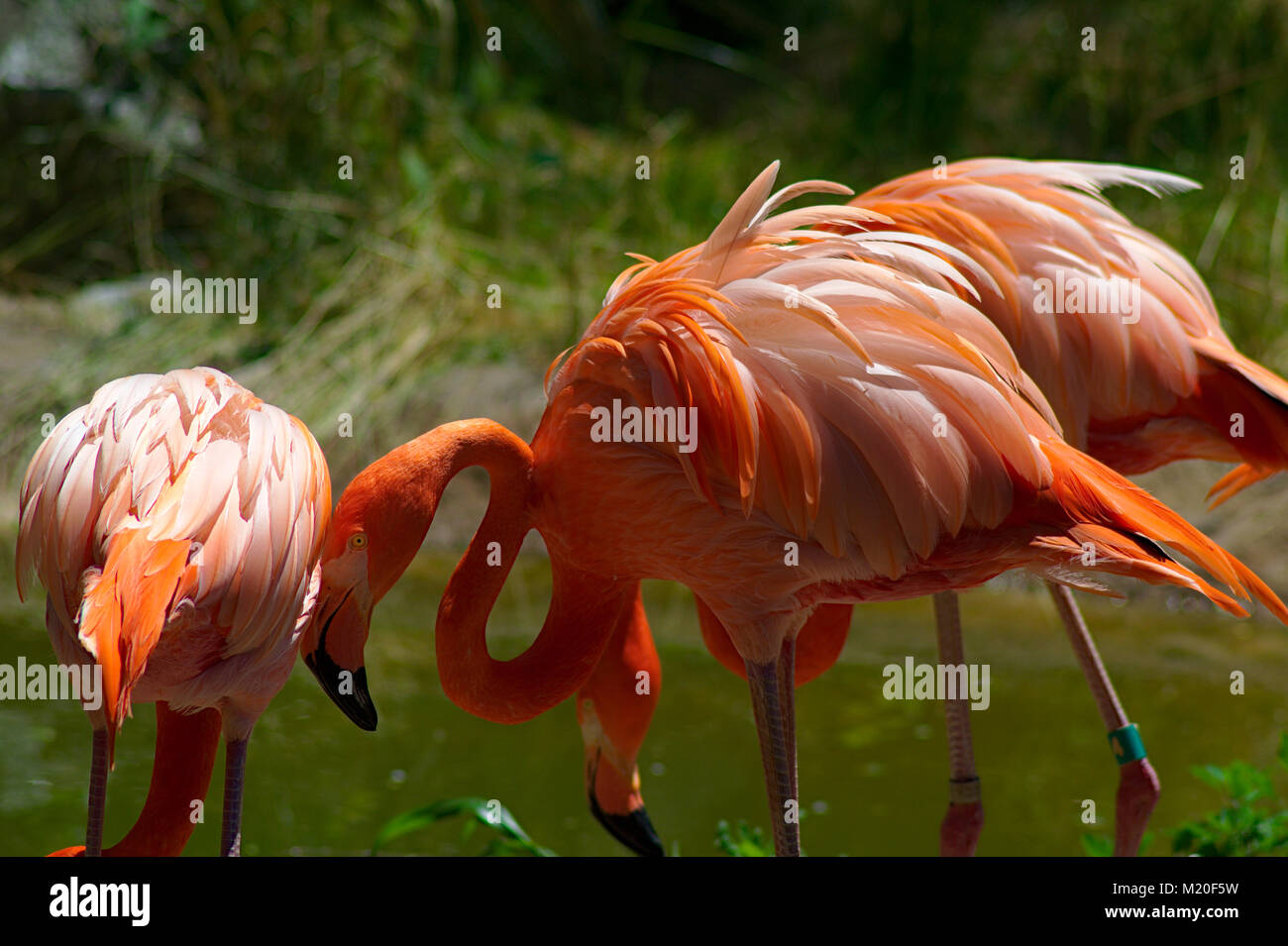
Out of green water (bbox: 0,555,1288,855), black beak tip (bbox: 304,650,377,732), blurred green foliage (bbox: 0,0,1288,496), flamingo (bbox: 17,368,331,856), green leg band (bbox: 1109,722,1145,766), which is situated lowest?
green water (bbox: 0,555,1288,855)

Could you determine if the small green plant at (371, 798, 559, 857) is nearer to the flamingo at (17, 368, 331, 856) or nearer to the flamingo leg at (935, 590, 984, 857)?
the flamingo at (17, 368, 331, 856)

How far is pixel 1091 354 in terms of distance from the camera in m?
2.60

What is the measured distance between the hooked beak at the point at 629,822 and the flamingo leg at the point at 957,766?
0.60 m

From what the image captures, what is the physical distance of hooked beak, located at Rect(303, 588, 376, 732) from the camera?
2.16m

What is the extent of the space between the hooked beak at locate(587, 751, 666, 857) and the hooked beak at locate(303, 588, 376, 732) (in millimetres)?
543

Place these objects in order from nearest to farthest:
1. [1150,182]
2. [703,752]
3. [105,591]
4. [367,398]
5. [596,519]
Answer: [105,591]
[596,519]
[1150,182]
[703,752]
[367,398]

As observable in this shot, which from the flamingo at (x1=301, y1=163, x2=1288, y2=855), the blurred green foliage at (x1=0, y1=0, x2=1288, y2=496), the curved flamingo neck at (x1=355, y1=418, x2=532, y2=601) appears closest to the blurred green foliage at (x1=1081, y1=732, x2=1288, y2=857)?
the flamingo at (x1=301, y1=163, x2=1288, y2=855)

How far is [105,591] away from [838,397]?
1.08 meters

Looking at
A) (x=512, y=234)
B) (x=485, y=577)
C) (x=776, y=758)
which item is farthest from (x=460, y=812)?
(x=512, y=234)

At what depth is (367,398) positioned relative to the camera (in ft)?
17.1

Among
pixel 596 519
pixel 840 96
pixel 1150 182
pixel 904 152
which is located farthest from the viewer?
pixel 840 96
